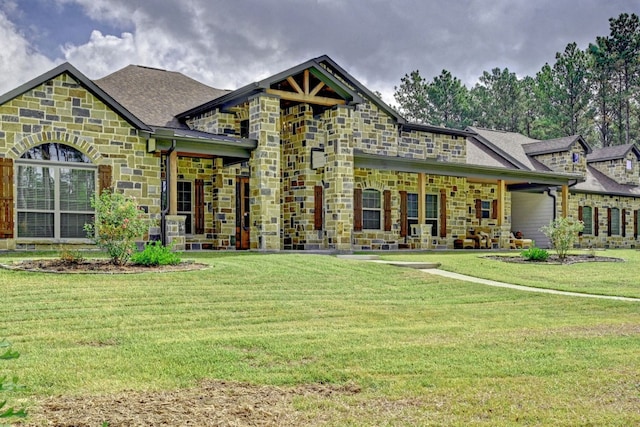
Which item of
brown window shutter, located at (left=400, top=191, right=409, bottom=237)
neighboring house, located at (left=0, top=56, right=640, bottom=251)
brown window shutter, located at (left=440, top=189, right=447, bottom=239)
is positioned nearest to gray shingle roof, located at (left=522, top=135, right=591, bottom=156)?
neighboring house, located at (left=0, top=56, right=640, bottom=251)

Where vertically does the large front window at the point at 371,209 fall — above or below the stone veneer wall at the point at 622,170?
below

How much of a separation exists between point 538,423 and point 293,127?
16.4 meters

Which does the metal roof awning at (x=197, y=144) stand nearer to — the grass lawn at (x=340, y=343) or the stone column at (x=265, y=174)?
the stone column at (x=265, y=174)

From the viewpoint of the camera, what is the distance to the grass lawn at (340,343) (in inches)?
209

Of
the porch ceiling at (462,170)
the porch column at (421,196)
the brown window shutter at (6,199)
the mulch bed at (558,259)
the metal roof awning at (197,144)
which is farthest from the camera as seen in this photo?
the porch column at (421,196)

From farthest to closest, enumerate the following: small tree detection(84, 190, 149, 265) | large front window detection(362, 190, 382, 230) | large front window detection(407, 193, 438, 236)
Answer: large front window detection(407, 193, 438, 236) < large front window detection(362, 190, 382, 230) < small tree detection(84, 190, 149, 265)

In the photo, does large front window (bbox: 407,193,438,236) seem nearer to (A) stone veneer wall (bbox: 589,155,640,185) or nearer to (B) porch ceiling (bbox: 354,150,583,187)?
(B) porch ceiling (bbox: 354,150,583,187)

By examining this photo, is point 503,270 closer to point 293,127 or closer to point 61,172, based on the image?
point 293,127

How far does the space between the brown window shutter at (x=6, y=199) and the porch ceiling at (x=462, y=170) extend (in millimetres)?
9709

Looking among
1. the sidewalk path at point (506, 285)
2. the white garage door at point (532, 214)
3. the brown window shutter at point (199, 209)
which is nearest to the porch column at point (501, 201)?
the white garage door at point (532, 214)

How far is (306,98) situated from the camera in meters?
18.6

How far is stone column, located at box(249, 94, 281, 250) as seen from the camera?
17766 mm

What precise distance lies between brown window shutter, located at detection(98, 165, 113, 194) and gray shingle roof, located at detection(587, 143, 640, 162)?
91.6 feet

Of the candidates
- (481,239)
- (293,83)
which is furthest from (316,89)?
(481,239)
